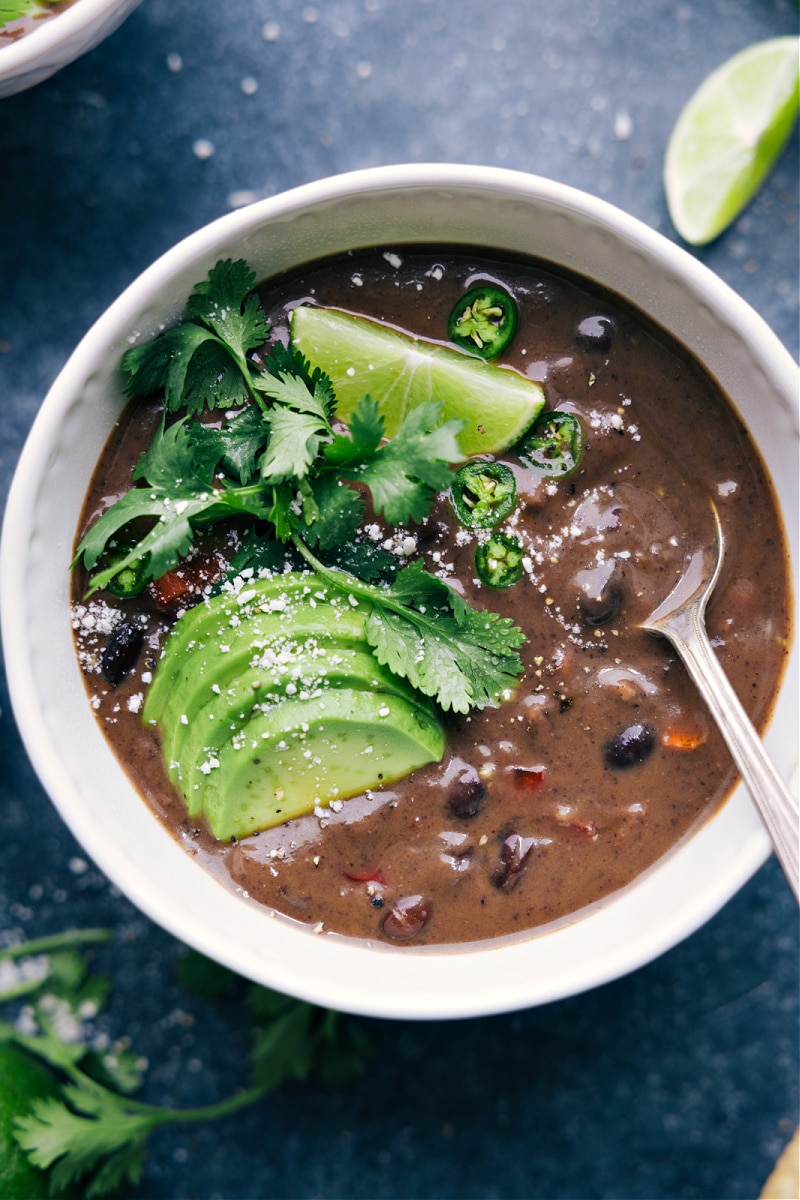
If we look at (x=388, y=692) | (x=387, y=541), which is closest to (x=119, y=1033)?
(x=388, y=692)

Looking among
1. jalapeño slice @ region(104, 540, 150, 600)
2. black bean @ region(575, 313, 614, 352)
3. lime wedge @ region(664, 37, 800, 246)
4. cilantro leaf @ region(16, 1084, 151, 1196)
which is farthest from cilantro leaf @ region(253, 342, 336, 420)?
cilantro leaf @ region(16, 1084, 151, 1196)

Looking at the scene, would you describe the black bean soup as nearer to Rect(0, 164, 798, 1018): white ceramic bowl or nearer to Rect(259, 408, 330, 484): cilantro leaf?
Rect(0, 164, 798, 1018): white ceramic bowl

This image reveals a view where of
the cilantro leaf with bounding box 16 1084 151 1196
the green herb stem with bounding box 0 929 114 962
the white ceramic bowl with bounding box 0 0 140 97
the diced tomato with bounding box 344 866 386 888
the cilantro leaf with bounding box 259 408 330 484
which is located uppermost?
the white ceramic bowl with bounding box 0 0 140 97

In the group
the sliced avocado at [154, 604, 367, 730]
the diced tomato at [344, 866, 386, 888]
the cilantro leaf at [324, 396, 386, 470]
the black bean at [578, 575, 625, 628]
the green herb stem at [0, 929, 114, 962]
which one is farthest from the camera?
the green herb stem at [0, 929, 114, 962]

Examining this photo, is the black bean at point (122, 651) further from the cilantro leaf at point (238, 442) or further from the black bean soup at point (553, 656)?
the cilantro leaf at point (238, 442)

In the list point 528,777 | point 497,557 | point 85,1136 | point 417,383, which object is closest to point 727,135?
point 417,383

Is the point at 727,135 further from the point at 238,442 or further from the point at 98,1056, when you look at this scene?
the point at 98,1056

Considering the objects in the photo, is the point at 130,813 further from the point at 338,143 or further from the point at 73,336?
the point at 338,143

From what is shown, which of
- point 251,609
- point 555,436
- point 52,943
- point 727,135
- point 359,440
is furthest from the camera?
point 52,943
